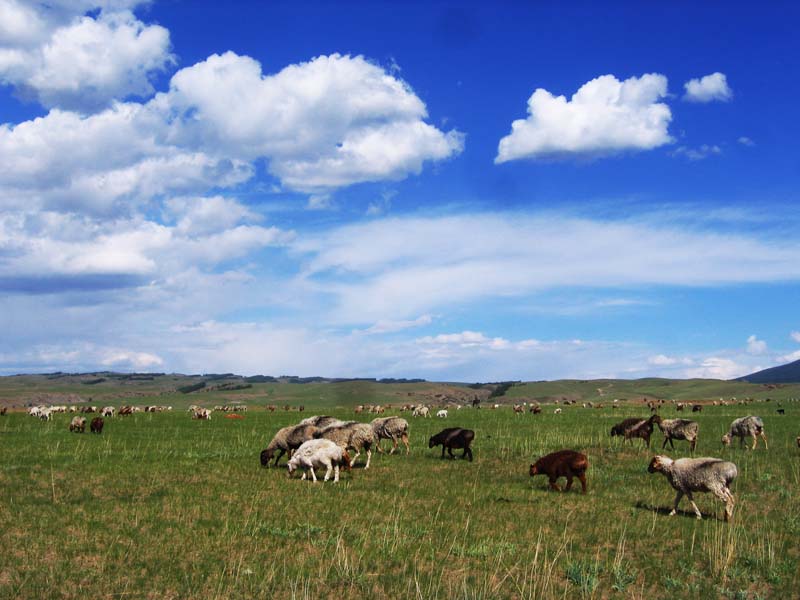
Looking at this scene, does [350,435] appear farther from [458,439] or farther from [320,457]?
[458,439]

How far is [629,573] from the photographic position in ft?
37.3

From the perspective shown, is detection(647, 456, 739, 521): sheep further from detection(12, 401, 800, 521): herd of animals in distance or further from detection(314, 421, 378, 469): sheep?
detection(314, 421, 378, 469): sheep

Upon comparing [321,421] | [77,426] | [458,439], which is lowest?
[77,426]

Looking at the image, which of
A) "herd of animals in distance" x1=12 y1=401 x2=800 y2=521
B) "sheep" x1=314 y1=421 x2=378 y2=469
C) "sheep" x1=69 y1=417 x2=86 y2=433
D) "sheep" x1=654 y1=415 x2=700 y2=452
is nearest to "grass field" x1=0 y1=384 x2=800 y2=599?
"herd of animals in distance" x1=12 y1=401 x2=800 y2=521

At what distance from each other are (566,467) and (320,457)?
7.57 metres

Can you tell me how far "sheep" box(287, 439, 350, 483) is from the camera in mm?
19844

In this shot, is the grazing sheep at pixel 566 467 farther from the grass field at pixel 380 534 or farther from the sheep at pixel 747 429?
the sheep at pixel 747 429

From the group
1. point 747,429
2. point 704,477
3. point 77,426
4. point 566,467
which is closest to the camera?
point 704,477

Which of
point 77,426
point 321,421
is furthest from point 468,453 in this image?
point 77,426

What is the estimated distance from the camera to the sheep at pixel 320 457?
19844mm

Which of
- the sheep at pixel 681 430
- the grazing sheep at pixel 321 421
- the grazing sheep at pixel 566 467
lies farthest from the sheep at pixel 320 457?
the sheep at pixel 681 430

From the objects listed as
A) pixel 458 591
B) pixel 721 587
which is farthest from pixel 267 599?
pixel 721 587

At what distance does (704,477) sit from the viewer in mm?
15656

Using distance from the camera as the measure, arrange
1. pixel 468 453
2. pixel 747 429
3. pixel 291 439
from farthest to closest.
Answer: pixel 747 429
pixel 468 453
pixel 291 439
